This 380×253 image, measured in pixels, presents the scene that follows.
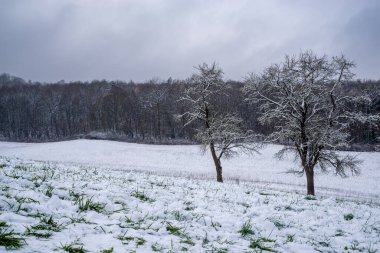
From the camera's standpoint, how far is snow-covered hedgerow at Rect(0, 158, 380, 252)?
405 cm

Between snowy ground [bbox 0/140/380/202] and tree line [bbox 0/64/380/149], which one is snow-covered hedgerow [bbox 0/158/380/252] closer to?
snowy ground [bbox 0/140/380/202]

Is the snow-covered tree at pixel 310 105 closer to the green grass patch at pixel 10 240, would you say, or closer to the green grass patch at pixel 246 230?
the green grass patch at pixel 246 230

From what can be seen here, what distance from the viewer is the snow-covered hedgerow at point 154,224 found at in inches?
159

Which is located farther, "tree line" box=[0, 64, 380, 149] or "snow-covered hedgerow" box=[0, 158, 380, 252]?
"tree line" box=[0, 64, 380, 149]

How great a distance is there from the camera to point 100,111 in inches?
3145

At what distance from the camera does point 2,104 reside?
84688 mm

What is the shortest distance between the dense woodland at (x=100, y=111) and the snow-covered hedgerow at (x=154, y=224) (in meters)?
60.9

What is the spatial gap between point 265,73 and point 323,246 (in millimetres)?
15187

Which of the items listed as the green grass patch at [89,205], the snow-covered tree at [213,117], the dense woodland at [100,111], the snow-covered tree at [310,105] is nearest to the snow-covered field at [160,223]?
the green grass patch at [89,205]

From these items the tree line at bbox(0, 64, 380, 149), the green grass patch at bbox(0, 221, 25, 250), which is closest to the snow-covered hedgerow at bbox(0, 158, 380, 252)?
the green grass patch at bbox(0, 221, 25, 250)

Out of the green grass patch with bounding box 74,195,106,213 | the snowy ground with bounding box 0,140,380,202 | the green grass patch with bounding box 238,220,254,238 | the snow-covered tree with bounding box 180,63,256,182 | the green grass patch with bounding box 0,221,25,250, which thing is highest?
the snow-covered tree with bounding box 180,63,256,182

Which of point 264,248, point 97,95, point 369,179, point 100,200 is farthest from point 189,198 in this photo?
point 97,95

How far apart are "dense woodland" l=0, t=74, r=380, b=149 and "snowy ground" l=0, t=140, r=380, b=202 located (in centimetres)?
2166

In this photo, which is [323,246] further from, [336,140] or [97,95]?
[97,95]
